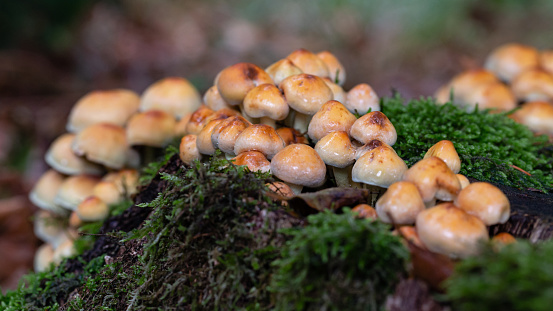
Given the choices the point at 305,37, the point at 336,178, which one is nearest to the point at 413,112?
the point at 336,178

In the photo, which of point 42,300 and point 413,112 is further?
point 413,112

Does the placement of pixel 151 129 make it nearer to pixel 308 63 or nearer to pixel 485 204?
pixel 308 63

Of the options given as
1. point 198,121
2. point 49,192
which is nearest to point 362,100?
point 198,121

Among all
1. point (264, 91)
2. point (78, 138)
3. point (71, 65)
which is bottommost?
point (71, 65)

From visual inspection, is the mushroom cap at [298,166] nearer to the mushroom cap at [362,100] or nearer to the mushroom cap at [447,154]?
the mushroom cap at [447,154]

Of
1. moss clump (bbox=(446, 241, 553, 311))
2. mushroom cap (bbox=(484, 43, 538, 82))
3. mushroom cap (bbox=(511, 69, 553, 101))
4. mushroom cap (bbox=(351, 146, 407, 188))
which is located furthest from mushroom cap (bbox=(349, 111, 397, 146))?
mushroom cap (bbox=(484, 43, 538, 82))

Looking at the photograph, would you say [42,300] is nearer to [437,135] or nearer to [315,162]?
[315,162]

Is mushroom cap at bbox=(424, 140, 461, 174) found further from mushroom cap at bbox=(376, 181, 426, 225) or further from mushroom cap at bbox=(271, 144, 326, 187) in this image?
mushroom cap at bbox=(271, 144, 326, 187)
